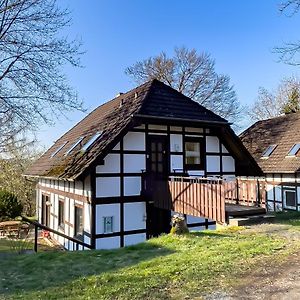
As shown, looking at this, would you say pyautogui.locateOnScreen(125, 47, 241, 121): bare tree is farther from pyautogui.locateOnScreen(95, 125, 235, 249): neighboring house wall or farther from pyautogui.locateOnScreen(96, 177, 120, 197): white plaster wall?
pyautogui.locateOnScreen(96, 177, 120, 197): white plaster wall

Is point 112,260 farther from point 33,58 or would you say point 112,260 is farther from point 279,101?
point 279,101

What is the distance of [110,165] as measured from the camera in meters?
12.4

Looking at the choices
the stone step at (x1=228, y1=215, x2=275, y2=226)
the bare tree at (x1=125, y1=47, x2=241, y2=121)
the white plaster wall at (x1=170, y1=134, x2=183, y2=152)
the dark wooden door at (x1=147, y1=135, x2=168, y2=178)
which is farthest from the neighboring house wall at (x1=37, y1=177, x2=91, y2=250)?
the bare tree at (x1=125, y1=47, x2=241, y2=121)

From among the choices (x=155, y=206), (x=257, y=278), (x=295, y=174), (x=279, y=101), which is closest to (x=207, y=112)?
(x=155, y=206)

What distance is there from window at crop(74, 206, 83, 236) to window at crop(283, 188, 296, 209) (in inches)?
440

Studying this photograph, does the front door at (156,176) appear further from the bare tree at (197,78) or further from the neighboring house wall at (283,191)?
the bare tree at (197,78)

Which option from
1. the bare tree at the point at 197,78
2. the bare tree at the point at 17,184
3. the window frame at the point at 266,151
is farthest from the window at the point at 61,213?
the bare tree at the point at 197,78

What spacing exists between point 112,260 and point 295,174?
538 inches

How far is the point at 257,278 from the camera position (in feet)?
17.0

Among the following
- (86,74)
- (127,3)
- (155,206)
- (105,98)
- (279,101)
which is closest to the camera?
(127,3)

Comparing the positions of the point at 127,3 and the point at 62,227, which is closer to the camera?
the point at 127,3

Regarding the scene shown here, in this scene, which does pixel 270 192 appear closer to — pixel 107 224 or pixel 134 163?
pixel 134 163

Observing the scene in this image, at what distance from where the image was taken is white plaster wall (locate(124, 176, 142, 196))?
1265 cm

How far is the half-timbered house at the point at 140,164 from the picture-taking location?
476 inches
